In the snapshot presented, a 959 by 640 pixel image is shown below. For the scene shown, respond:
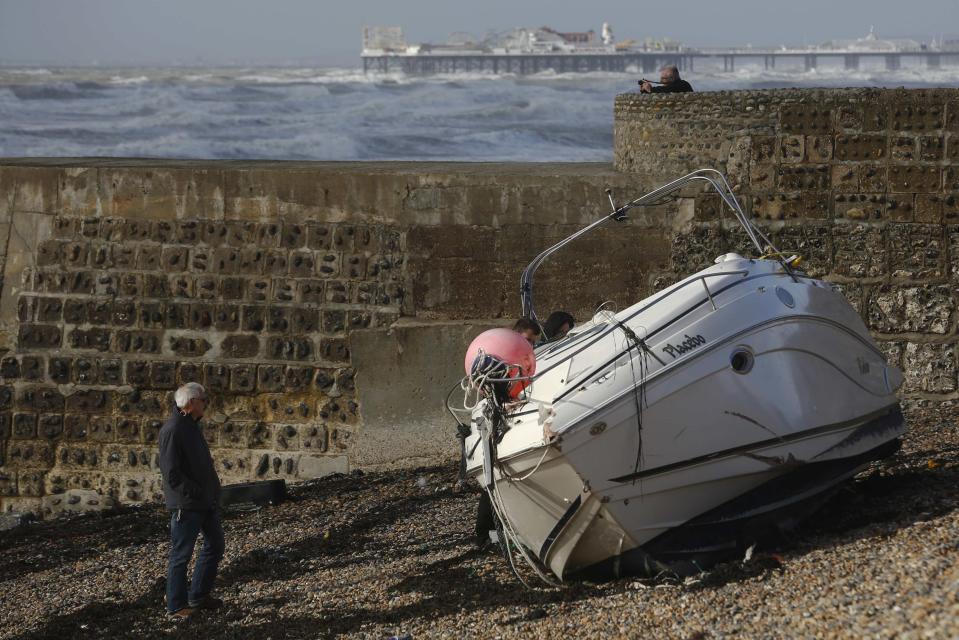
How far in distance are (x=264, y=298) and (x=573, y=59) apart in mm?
120270

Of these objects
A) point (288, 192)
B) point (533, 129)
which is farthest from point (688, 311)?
point (533, 129)

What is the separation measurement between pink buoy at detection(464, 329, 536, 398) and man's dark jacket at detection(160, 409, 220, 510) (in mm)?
1424

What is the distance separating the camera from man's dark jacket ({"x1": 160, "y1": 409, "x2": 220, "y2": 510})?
685 centimetres

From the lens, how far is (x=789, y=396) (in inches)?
258

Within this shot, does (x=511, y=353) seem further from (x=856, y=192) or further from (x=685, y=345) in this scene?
(x=856, y=192)

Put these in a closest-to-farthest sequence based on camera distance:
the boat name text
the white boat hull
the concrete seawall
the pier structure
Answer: the white boat hull, the boat name text, the concrete seawall, the pier structure

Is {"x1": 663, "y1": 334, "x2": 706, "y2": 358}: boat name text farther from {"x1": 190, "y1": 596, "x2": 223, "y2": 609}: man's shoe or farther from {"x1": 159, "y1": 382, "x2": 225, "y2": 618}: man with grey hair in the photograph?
{"x1": 190, "y1": 596, "x2": 223, "y2": 609}: man's shoe

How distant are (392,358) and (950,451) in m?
3.88

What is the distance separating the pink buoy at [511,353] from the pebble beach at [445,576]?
1.00 metres

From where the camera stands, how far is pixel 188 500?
6855 mm

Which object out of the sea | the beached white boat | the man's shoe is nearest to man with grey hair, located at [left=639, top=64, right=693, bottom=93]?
the beached white boat

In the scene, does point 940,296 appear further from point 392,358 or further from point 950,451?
point 392,358

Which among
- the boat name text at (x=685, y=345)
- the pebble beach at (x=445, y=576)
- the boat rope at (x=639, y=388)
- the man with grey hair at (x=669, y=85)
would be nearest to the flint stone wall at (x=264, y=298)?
the pebble beach at (x=445, y=576)

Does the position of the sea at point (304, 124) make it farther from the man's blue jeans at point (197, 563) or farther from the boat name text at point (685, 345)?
the boat name text at point (685, 345)
